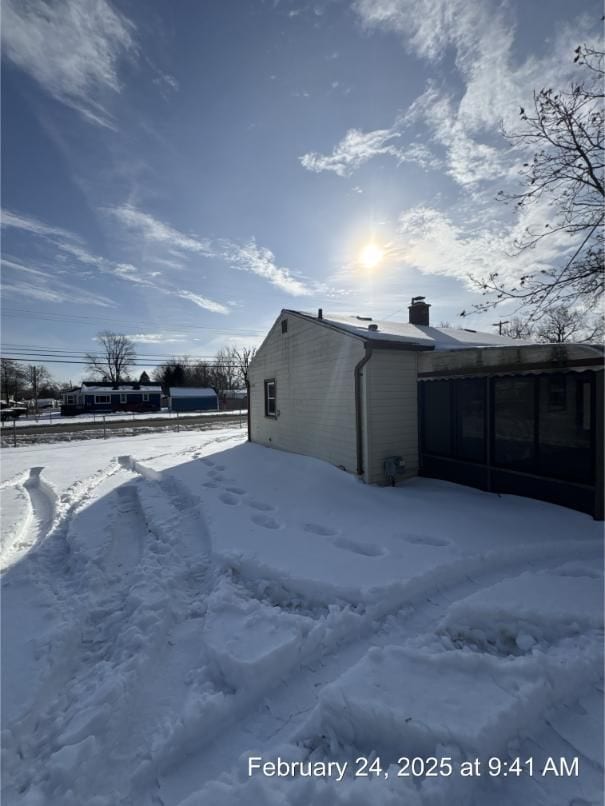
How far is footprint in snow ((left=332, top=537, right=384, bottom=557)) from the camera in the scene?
13.4 feet

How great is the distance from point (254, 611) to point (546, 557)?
135 inches

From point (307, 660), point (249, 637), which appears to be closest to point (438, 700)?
point (307, 660)

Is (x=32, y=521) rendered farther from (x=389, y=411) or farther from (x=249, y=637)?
(x=389, y=411)

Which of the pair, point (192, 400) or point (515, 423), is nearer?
point (515, 423)

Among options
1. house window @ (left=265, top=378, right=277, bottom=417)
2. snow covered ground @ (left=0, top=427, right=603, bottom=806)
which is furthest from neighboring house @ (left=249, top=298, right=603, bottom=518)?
house window @ (left=265, top=378, right=277, bottom=417)

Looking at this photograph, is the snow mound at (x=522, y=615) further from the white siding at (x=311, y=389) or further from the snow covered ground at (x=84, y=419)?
the snow covered ground at (x=84, y=419)

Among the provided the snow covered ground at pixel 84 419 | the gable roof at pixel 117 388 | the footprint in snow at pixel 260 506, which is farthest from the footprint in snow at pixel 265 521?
the gable roof at pixel 117 388

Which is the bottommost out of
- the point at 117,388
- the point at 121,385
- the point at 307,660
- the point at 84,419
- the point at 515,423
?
A: the point at 84,419

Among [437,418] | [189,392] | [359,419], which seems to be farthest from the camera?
[189,392]

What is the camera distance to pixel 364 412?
266 inches

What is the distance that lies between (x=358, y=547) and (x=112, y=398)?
135 feet

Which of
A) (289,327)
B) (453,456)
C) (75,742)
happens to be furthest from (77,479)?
(453,456)

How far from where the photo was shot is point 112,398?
127 ft

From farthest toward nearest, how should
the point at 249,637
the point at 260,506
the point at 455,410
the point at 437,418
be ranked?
1. the point at 437,418
2. the point at 455,410
3. the point at 260,506
4. the point at 249,637
